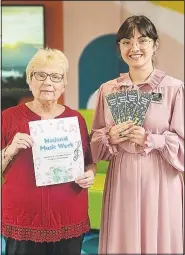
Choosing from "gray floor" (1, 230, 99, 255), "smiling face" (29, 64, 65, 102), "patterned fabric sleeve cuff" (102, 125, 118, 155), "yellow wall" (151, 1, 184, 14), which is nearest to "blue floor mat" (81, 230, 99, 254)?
"gray floor" (1, 230, 99, 255)

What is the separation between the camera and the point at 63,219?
1312mm

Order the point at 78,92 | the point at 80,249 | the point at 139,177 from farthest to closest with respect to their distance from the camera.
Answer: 1. the point at 78,92
2. the point at 80,249
3. the point at 139,177

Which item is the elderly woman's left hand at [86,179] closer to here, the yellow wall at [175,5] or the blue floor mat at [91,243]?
the blue floor mat at [91,243]

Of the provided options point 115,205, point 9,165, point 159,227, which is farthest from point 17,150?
point 159,227

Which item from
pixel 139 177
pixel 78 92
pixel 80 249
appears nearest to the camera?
pixel 139 177

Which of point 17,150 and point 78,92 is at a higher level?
point 78,92

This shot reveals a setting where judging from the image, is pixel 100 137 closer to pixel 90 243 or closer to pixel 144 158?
pixel 144 158

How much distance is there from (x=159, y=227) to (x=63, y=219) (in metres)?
0.29

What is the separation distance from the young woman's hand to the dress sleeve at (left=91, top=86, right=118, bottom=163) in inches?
2.8

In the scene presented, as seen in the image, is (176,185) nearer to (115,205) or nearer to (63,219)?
(115,205)

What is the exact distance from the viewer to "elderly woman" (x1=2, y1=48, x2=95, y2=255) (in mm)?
1250

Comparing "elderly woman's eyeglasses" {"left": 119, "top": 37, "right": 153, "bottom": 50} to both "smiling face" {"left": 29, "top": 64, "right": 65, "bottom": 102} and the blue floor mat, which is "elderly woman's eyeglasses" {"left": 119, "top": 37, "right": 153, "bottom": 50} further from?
the blue floor mat

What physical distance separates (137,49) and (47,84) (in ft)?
0.89

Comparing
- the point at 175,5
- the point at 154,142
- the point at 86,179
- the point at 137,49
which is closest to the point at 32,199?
the point at 86,179
